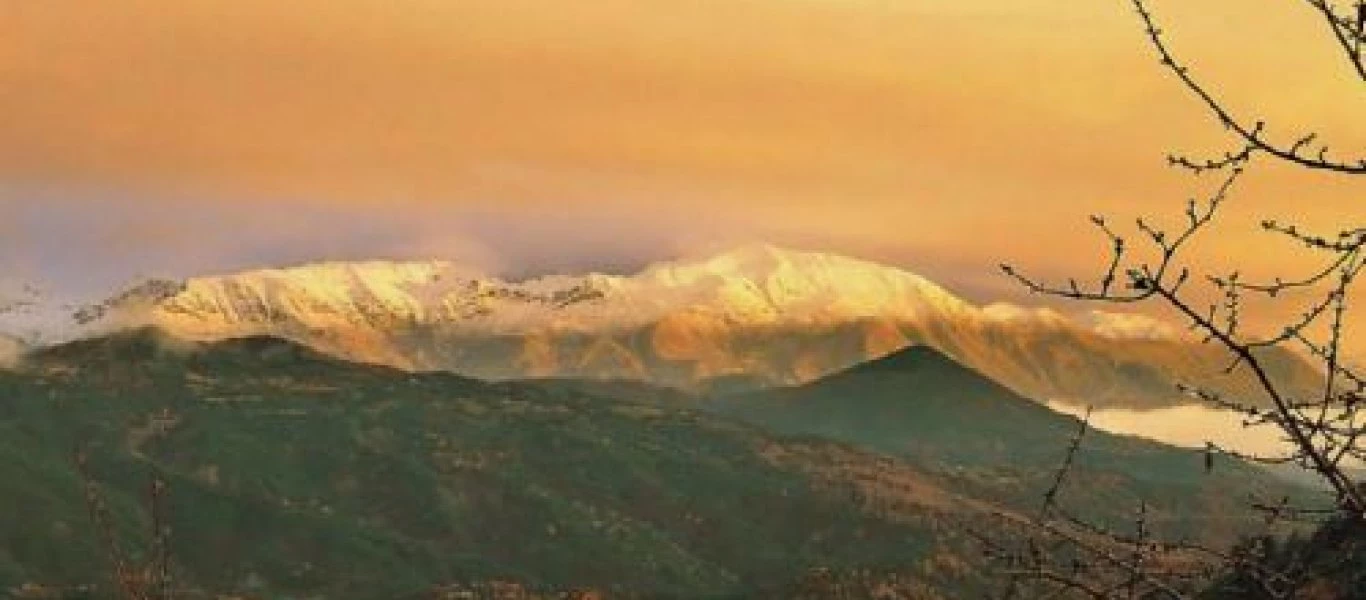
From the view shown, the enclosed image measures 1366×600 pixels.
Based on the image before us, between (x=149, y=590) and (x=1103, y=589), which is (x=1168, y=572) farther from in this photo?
(x=149, y=590)

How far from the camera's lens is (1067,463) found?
1146 centimetres

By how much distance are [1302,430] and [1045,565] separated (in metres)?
1.77

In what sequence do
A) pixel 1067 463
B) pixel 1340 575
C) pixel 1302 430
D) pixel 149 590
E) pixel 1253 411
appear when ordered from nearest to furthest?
pixel 1302 430 < pixel 1253 411 < pixel 1067 463 < pixel 149 590 < pixel 1340 575

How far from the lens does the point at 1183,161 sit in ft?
42.6

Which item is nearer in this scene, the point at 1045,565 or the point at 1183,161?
the point at 1045,565

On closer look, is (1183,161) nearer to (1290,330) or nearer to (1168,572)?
(1290,330)

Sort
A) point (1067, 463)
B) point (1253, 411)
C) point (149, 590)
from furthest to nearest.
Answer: point (149, 590)
point (1067, 463)
point (1253, 411)

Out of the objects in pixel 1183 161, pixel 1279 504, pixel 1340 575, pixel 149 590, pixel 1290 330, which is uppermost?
pixel 1183 161

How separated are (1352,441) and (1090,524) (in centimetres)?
163

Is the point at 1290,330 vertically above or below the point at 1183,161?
below

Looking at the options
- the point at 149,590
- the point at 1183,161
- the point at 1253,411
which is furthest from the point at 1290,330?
the point at 149,590

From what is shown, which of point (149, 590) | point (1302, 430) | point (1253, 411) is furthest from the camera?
point (149, 590)

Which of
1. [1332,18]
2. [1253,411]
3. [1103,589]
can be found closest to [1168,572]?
[1103,589]

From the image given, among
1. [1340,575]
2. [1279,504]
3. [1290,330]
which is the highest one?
[1290,330]
